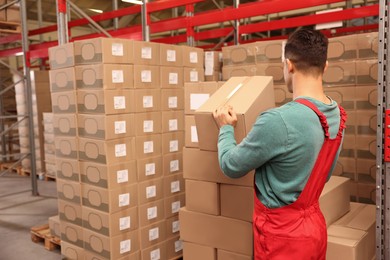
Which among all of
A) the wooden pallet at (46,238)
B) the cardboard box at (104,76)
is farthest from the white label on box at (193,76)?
the wooden pallet at (46,238)

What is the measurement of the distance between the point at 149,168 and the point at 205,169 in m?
1.25

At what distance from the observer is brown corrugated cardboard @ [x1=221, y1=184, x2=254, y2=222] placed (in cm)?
252

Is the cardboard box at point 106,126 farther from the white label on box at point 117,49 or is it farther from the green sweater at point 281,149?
the green sweater at point 281,149

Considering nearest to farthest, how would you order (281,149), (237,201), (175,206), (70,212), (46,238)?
(281,149) → (237,201) → (70,212) → (175,206) → (46,238)

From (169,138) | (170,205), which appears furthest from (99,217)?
(169,138)

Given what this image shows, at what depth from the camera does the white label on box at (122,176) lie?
3477 millimetres

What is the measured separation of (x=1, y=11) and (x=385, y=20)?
7228 millimetres

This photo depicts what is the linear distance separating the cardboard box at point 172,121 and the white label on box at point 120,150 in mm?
543

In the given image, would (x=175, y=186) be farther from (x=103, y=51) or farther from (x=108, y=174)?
(x=103, y=51)

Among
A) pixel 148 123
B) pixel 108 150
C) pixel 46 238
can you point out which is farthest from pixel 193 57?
pixel 46 238

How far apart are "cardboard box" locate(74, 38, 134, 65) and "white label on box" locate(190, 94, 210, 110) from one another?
2.89 ft

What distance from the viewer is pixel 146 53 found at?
12.0ft

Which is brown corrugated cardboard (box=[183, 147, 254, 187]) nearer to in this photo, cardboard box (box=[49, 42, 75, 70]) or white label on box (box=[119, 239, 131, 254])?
white label on box (box=[119, 239, 131, 254])

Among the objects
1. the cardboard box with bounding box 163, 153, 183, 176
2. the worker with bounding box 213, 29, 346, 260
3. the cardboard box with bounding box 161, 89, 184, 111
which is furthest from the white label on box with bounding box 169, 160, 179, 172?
the worker with bounding box 213, 29, 346, 260
